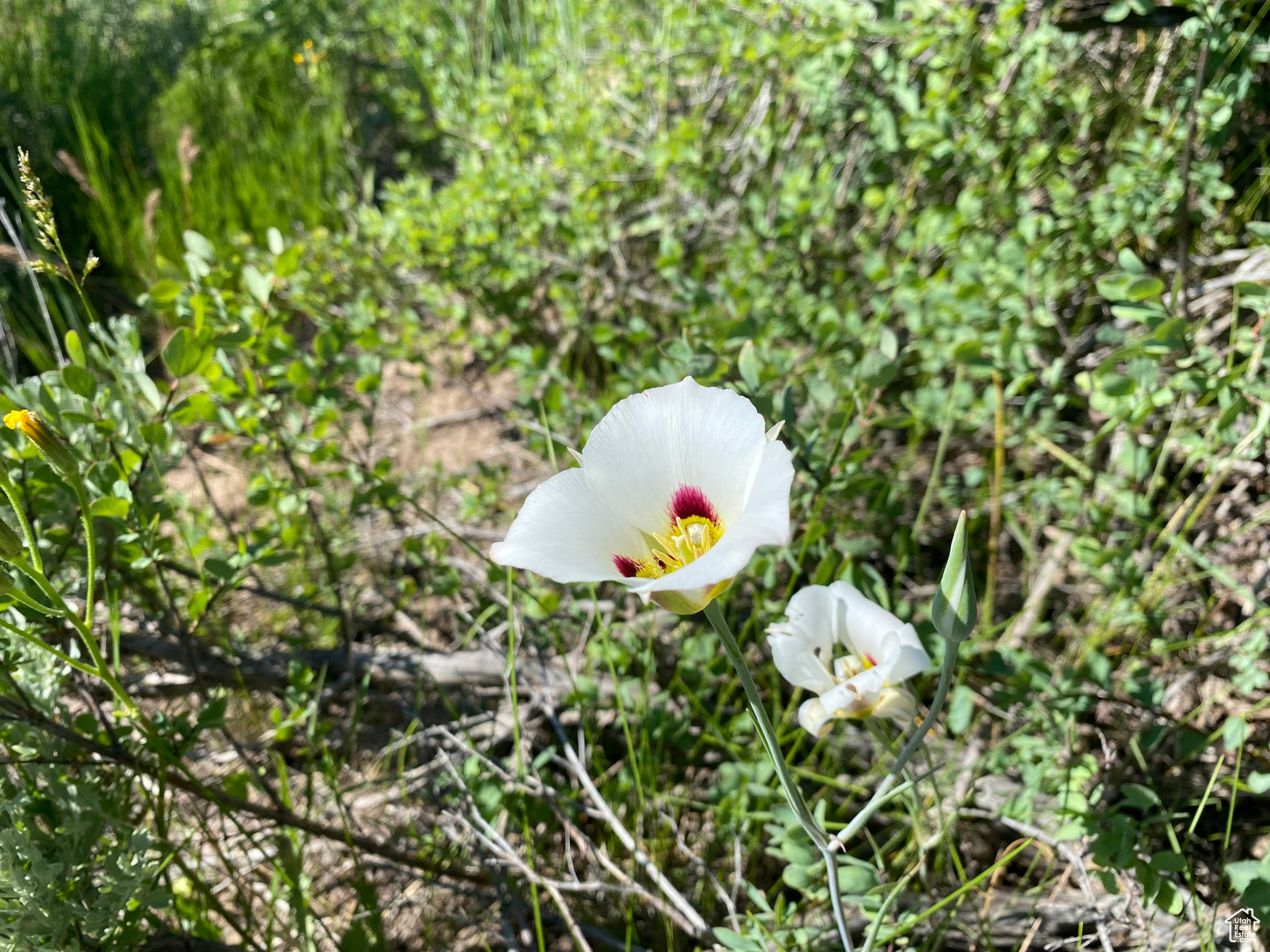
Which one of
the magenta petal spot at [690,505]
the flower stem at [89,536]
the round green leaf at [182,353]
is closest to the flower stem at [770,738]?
the magenta petal spot at [690,505]

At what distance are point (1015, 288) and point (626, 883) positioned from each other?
4.56 ft

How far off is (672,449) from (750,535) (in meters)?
0.20

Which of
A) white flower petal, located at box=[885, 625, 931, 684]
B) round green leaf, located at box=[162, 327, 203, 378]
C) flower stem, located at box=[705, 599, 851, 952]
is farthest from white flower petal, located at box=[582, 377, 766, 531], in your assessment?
round green leaf, located at box=[162, 327, 203, 378]

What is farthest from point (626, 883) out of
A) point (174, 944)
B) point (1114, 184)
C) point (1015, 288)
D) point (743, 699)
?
point (1114, 184)

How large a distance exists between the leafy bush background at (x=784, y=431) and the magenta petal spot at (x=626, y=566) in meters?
0.44

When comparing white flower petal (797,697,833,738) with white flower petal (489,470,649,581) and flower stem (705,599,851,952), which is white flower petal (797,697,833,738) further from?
white flower petal (489,470,649,581)

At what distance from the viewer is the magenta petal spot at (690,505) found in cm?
87

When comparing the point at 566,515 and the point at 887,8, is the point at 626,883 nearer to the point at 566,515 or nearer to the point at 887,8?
the point at 566,515

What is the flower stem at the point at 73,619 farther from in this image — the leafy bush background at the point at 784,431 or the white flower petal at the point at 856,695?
the white flower petal at the point at 856,695

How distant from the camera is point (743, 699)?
1.66m

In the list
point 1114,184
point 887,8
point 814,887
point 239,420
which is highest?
point 887,8

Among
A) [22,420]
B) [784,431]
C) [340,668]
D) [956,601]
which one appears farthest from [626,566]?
[340,668]

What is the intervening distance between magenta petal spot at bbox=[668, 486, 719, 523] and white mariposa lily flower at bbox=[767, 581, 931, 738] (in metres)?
0.14

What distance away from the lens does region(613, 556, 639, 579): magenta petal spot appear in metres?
0.85
